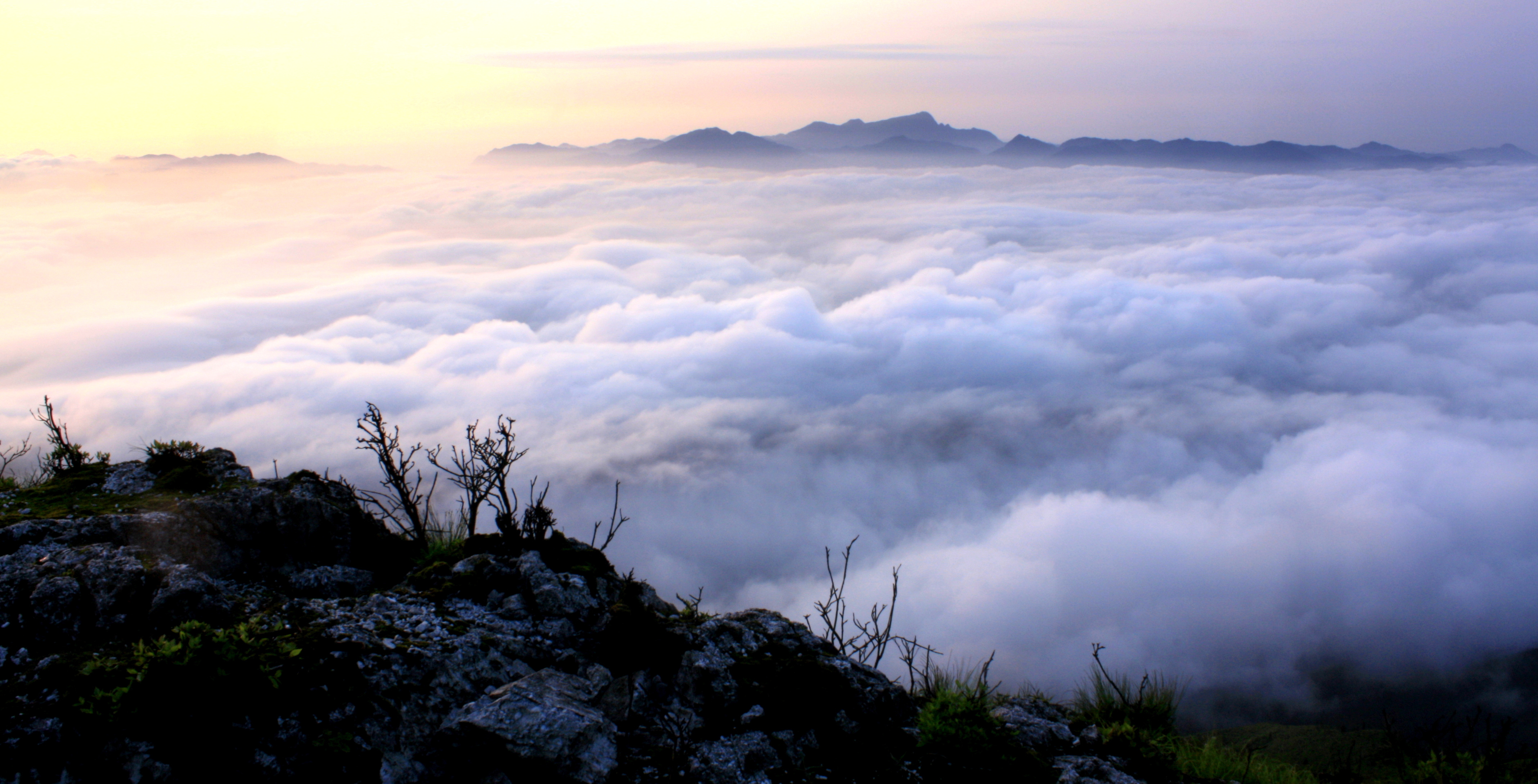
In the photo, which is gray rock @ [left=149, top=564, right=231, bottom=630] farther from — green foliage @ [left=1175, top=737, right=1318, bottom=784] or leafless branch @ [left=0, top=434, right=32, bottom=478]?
green foliage @ [left=1175, top=737, right=1318, bottom=784]

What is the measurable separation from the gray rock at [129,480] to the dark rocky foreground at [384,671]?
4cm

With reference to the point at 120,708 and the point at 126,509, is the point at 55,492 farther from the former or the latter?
the point at 120,708

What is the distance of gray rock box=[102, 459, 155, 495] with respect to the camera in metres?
8.12

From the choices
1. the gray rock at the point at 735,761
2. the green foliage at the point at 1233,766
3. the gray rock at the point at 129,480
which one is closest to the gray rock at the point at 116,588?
the gray rock at the point at 129,480

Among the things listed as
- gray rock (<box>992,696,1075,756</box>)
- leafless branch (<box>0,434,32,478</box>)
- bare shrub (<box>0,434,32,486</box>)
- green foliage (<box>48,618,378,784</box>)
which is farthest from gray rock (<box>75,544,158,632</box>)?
gray rock (<box>992,696,1075,756</box>)

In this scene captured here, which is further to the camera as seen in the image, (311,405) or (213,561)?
(311,405)

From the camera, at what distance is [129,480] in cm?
832

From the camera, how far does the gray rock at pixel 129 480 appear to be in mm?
8117

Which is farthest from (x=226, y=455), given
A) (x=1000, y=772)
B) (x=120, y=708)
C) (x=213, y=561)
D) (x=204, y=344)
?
(x=204, y=344)

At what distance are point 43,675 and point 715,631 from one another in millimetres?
5040

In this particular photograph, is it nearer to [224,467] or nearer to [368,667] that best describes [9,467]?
[224,467]

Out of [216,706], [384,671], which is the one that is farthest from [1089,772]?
[216,706]

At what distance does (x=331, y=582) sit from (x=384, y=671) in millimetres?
2573

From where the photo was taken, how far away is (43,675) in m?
4.91
